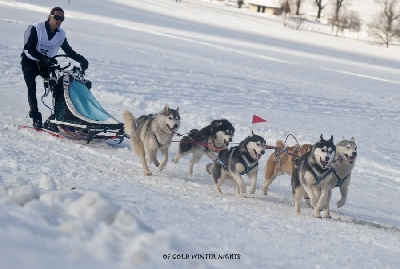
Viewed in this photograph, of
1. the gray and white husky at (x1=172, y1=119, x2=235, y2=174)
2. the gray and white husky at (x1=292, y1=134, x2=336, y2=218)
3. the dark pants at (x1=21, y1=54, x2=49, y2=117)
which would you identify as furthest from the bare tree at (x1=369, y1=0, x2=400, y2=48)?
the gray and white husky at (x1=292, y1=134, x2=336, y2=218)

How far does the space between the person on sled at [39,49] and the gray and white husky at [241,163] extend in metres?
2.69

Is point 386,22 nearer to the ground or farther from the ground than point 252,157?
farther from the ground

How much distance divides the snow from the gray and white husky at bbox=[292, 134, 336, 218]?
0.16m

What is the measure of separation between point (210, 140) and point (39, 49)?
259cm

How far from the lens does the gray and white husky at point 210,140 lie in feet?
21.4

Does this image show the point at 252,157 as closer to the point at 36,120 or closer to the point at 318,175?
the point at 318,175

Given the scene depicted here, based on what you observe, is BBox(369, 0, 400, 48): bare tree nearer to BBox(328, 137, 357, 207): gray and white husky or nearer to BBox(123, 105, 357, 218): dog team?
BBox(123, 105, 357, 218): dog team

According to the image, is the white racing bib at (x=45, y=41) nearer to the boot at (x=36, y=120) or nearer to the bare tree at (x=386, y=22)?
the boot at (x=36, y=120)

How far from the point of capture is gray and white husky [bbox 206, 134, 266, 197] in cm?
569

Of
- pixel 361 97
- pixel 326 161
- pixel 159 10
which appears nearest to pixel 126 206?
pixel 326 161

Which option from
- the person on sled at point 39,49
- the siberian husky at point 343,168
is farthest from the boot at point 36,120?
the siberian husky at point 343,168

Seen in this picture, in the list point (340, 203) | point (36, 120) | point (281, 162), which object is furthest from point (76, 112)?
point (340, 203)

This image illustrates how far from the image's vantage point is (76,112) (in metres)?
7.17

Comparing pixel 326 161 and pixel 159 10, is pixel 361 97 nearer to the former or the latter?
pixel 326 161
